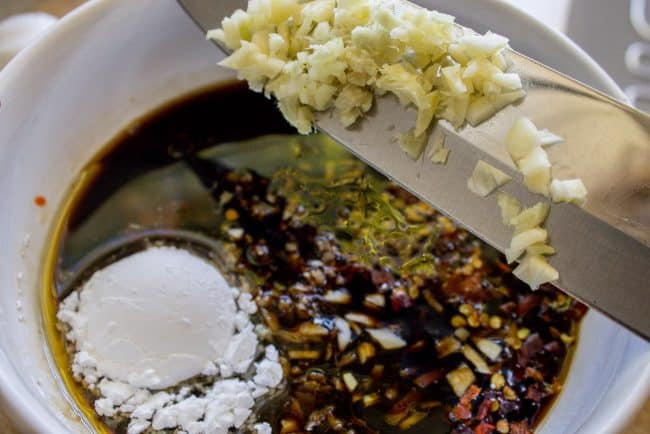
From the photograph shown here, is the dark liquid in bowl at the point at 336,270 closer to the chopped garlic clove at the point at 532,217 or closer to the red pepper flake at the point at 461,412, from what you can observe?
the red pepper flake at the point at 461,412

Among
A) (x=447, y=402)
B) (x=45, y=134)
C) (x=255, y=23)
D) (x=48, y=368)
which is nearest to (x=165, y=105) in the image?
(x=45, y=134)

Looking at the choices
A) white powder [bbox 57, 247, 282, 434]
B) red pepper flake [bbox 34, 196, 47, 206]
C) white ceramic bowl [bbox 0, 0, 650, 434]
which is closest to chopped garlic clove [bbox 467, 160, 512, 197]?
white ceramic bowl [bbox 0, 0, 650, 434]

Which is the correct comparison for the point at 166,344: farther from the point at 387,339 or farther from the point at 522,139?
the point at 522,139

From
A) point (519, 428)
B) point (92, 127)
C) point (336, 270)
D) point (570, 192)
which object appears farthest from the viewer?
point (92, 127)

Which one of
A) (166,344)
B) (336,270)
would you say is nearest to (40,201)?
(166,344)

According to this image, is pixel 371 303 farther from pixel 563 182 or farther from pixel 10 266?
pixel 10 266

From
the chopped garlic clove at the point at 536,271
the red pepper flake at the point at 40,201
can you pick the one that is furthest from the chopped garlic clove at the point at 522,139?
the red pepper flake at the point at 40,201

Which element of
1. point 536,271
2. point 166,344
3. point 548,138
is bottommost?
point 166,344

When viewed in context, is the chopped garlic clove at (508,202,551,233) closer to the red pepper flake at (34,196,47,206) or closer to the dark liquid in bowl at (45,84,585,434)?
the dark liquid in bowl at (45,84,585,434)
